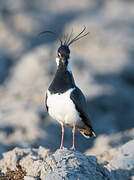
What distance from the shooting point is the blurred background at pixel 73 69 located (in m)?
14.5

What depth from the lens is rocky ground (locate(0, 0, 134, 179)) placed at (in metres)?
14.4

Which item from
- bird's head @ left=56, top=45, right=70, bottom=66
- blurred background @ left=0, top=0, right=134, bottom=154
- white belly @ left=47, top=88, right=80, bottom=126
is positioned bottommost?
white belly @ left=47, top=88, right=80, bottom=126

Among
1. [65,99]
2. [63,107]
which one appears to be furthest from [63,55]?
[63,107]

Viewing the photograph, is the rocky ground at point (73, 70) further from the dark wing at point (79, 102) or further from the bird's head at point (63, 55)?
the bird's head at point (63, 55)

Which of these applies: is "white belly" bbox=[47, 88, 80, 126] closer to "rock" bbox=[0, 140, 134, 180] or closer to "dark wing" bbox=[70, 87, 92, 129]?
"dark wing" bbox=[70, 87, 92, 129]

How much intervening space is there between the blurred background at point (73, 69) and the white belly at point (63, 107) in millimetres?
3987

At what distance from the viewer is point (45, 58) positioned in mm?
21031

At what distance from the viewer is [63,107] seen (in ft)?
26.1

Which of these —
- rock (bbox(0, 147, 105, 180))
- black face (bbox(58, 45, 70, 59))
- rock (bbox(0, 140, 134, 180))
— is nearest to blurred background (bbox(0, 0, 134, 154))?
rock (bbox(0, 140, 134, 180))

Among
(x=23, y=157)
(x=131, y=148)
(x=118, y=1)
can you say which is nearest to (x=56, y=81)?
(x=23, y=157)

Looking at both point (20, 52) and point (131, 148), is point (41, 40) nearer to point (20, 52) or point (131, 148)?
point (20, 52)

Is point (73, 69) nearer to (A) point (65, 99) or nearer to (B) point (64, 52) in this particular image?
(B) point (64, 52)

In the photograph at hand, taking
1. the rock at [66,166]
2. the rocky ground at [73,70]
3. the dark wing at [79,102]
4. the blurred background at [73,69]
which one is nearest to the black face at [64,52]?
the dark wing at [79,102]

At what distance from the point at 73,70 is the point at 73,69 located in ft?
0.24
